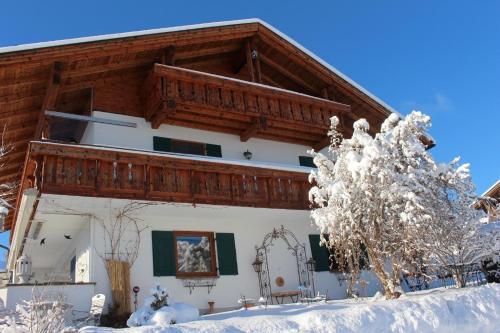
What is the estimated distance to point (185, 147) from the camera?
50.4ft

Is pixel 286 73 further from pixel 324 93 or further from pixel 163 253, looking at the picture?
pixel 163 253

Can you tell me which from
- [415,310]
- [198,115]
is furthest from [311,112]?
[415,310]

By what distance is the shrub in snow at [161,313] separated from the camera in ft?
26.3

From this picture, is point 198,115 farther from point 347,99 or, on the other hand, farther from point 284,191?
point 347,99

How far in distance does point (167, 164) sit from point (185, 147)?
10.4 ft

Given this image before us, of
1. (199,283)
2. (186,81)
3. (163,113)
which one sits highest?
(186,81)

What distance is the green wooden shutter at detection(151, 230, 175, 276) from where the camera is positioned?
42.4 feet

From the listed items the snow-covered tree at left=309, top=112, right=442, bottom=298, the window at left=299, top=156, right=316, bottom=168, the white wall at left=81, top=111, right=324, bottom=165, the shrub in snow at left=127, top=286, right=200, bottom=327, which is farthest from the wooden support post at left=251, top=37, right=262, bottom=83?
the shrub in snow at left=127, top=286, right=200, bottom=327

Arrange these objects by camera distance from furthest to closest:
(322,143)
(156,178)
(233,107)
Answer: (322,143) → (233,107) → (156,178)

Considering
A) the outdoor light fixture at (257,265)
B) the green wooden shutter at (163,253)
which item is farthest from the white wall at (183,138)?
the outdoor light fixture at (257,265)

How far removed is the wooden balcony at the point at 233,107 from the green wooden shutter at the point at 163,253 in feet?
11.5

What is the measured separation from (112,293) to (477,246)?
27.8 ft

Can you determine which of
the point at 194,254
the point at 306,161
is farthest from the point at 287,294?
the point at 306,161

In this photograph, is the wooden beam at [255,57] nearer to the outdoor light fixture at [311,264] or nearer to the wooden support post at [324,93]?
the wooden support post at [324,93]
